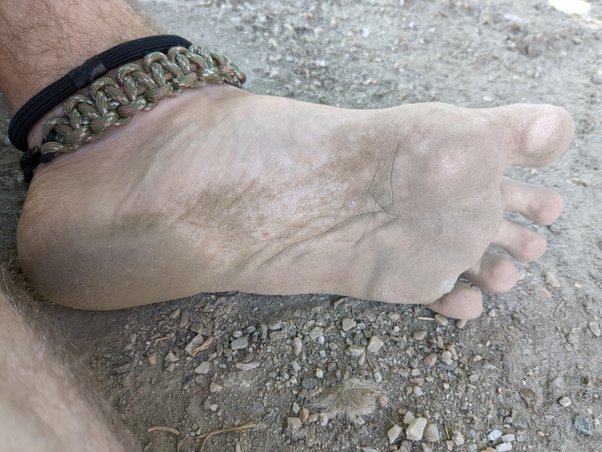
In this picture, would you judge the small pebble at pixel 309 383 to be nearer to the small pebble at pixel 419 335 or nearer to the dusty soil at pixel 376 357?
the dusty soil at pixel 376 357

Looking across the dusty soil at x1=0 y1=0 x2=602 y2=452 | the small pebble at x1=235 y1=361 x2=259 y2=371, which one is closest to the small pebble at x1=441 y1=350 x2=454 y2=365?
the dusty soil at x1=0 y1=0 x2=602 y2=452

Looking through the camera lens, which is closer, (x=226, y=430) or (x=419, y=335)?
(x=226, y=430)

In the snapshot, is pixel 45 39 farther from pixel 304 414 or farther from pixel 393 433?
pixel 393 433

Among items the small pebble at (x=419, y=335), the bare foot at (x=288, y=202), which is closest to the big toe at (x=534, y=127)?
the bare foot at (x=288, y=202)

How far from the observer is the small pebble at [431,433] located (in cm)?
90

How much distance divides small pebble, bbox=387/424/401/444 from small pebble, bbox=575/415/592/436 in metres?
0.32

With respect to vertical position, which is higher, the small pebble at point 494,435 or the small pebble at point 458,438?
the small pebble at point 458,438

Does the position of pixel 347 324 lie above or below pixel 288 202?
below

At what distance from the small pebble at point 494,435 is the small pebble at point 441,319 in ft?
0.72

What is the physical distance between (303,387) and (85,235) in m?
0.48

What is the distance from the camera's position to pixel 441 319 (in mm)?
1062

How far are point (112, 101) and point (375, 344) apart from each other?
67 cm

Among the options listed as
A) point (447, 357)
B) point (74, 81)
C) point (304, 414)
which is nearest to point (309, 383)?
point (304, 414)

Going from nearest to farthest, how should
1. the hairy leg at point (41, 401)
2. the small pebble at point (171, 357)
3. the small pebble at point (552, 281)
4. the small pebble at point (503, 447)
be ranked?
the hairy leg at point (41, 401), the small pebble at point (503, 447), the small pebble at point (171, 357), the small pebble at point (552, 281)
